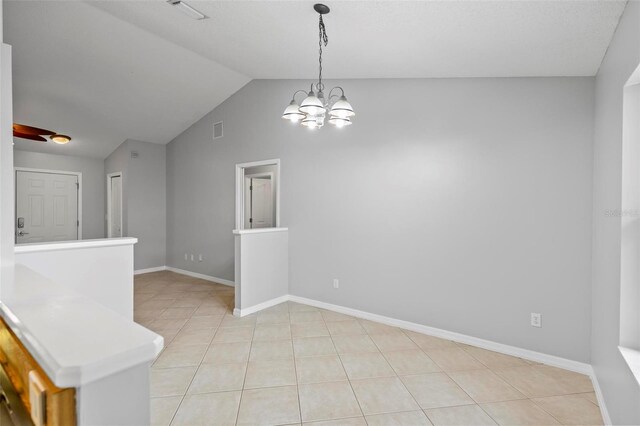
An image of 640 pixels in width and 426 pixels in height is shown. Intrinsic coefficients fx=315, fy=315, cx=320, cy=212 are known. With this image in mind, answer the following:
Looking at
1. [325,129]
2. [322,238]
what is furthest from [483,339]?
[325,129]

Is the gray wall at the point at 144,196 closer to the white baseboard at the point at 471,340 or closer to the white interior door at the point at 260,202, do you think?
the white interior door at the point at 260,202

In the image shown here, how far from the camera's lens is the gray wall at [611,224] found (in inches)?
64.8

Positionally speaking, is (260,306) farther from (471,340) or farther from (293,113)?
(293,113)

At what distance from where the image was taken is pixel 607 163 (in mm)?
2117

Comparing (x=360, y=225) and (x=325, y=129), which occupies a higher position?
(x=325, y=129)

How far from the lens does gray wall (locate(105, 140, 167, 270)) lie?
6137 millimetres

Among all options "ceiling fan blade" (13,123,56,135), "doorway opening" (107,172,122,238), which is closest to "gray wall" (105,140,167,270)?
"doorway opening" (107,172,122,238)

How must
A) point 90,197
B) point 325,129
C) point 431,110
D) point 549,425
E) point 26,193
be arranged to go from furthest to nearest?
point 90,197 → point 26,193 → point 325,129 → point 431,110 → point 549,425

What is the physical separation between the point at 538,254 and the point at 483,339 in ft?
3.18

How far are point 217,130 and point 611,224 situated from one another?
537 centimetres

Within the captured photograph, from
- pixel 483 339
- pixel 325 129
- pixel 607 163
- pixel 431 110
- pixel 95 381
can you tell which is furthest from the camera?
pixel 325 129

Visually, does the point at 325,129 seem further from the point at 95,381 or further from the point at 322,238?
the point at 95,381

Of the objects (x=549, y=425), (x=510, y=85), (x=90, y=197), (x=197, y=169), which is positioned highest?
(x=510, y=85)

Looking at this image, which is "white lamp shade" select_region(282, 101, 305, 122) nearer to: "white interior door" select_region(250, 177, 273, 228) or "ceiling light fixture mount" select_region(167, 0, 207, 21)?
"ceiling light fixture mount" select_region(167, 0, 207, 21)
